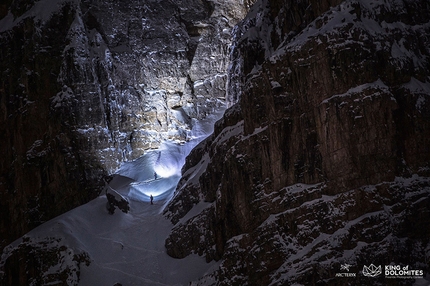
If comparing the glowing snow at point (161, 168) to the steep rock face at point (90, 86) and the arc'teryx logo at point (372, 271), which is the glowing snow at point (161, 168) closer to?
the steep rock face at point (90, 86)

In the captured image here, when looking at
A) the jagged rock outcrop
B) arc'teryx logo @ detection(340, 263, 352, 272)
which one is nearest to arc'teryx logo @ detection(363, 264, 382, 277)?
the jagged rock outcrop

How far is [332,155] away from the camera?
196 feet

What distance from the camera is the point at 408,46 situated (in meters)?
63.6

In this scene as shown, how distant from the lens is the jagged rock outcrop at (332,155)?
5678 centimetres

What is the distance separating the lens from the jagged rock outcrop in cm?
5678

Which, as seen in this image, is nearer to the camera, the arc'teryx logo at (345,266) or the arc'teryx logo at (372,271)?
the arc'teryx logo at (372,271)

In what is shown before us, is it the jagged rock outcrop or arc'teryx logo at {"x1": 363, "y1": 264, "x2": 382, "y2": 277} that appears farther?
the jagged rock outcrop

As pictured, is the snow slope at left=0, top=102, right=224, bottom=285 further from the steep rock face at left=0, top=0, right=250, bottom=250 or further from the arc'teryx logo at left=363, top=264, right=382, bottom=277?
the arc'teryx logo at left=363, top=264, right=382, bottom=277

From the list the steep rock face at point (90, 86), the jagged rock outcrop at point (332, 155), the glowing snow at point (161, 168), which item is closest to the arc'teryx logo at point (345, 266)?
the jagged rock outcrop at point (332, 155)

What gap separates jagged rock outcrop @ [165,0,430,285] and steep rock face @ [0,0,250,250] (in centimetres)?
2845

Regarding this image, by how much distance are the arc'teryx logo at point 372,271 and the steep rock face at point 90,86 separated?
146ft

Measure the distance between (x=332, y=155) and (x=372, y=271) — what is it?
10.9 meters

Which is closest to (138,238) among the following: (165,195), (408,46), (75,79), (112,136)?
(165,195)

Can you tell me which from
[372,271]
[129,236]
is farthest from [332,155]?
[129,236]
